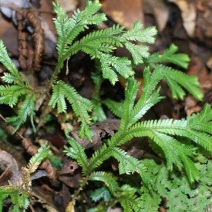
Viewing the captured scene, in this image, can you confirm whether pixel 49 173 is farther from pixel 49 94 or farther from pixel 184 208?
pixel 184 208

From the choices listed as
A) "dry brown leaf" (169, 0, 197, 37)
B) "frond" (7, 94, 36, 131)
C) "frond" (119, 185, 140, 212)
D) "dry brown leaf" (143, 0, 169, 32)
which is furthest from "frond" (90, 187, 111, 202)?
"dry brown leaf" (169, 0, 197, 37)

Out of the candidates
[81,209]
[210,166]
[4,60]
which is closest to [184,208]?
[210,166]

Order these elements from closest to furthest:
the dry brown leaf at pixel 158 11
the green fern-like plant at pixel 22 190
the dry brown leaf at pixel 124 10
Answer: the green fern-like plant at pixel 22 190
the dry brown leaf at pixel 124 10
the dry brown leaf at pixel 158 11

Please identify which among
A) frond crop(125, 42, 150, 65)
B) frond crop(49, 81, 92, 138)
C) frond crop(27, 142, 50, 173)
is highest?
frond crop(125, 42, 150, 65)

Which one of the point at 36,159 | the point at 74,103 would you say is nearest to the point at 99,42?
the point at 74,103

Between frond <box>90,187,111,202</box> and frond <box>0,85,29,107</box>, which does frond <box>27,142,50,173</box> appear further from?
frond <box>90,187,111,202</box>

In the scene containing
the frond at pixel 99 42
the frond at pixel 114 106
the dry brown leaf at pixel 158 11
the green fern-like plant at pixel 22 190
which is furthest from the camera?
the dry brown leaf at pixel 158 11

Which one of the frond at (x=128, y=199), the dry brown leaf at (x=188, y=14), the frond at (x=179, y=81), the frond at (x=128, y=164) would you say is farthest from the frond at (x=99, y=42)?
the dry brown leaf at (x=188, y=14)

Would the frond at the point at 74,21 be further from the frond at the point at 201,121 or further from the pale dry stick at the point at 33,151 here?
the frond at the point at 201,121
